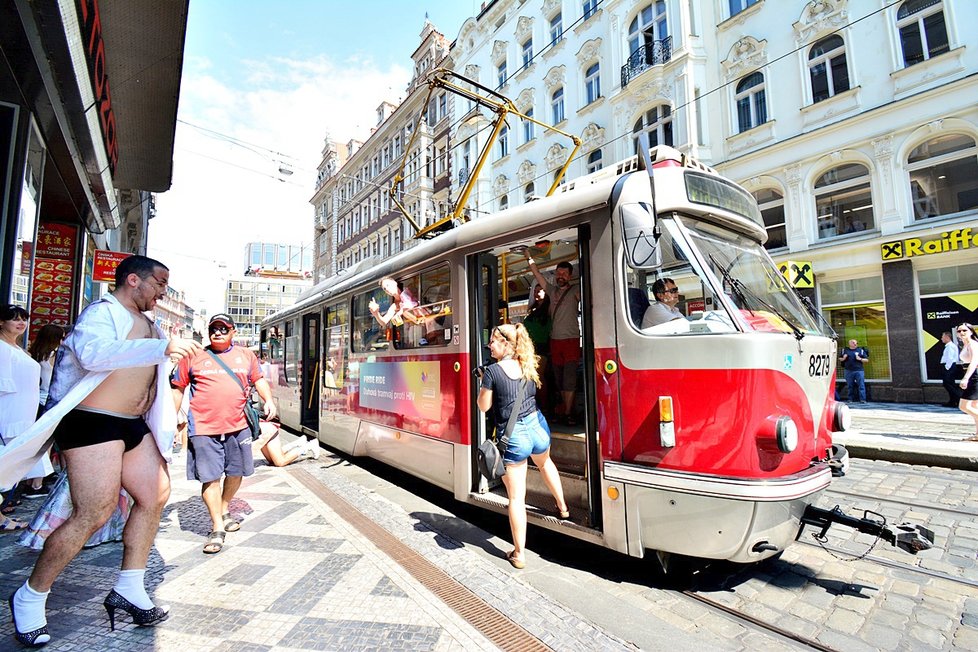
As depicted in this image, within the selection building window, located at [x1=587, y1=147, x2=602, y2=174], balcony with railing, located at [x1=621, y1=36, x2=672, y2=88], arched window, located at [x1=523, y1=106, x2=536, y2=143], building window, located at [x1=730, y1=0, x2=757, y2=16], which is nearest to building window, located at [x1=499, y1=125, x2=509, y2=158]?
arched window, located at [x1=523, y1=106, x2=536, y2=143]

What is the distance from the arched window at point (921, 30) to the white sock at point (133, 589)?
1748 centimetres

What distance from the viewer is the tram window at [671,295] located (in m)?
3.41

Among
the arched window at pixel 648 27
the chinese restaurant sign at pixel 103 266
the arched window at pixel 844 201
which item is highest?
the arched window at pixel 648 27

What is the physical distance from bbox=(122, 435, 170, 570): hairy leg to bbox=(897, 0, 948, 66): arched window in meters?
17.2

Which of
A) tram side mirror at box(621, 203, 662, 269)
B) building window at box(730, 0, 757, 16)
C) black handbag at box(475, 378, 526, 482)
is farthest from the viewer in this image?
building window at box(730, 0, 757, 16)

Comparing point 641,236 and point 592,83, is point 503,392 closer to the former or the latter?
point 641,236

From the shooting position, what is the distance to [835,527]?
4.55m

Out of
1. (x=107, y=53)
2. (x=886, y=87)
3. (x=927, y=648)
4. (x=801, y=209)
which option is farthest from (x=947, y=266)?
(x=107, y=53)

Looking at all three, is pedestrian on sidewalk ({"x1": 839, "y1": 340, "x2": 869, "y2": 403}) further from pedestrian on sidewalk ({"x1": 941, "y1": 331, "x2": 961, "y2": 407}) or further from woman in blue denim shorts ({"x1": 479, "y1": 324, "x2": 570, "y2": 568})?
woman in blue denim shorts ({"x1": 479, "y1": 324, "x2": 570, "y2": 568})

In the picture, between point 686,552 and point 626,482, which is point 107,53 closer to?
point 626,482

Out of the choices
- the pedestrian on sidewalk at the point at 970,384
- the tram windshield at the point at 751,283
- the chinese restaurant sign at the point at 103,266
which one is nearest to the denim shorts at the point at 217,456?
the tram windshield at the point at 751,283

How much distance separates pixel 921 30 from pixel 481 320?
48.3 ft

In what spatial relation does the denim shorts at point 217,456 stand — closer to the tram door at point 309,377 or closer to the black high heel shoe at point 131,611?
the black high heel shoe at point 131,611

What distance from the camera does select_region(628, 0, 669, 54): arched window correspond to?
665 inches
